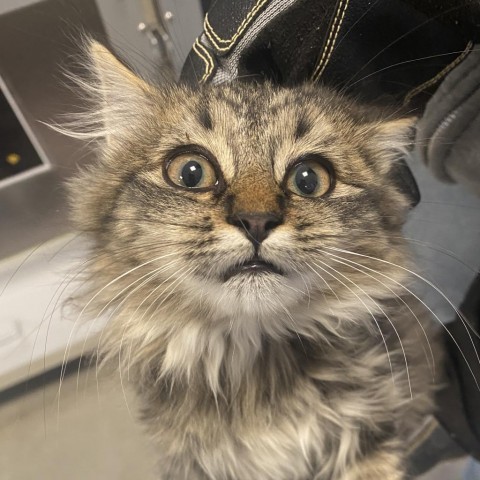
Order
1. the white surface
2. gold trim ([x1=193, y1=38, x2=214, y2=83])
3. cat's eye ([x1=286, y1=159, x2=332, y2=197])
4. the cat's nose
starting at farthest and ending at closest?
the white surface, gold trim ([x1=193, y1=38, x2=214, y2=83]), cat's eye ([x1=286, y1=159, x2=332, y2=197]), the cat's nose


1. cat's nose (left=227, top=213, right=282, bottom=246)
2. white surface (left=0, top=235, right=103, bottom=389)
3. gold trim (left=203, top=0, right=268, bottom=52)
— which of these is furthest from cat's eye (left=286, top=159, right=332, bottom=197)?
white surface (left=0, top=235, right=103, bottom=389)

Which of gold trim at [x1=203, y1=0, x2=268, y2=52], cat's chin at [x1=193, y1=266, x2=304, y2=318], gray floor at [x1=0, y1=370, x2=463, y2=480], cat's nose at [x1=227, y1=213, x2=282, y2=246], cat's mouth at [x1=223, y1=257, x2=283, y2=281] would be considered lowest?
gray floor at [x1=0, y1=370, x2=463, y2=480]

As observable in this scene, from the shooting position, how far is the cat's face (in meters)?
A: 0.65

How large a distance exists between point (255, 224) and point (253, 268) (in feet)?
0.21

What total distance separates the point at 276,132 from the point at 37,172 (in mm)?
743

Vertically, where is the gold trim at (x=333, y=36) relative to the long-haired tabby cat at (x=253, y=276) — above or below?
above

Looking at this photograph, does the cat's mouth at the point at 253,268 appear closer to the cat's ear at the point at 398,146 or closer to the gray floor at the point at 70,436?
the cat's ear at the point at 398,146

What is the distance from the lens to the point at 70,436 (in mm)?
1198

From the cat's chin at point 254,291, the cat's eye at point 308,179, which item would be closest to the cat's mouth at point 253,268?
the cat's chin at point 254,291

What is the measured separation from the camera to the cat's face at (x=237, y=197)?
65 centimetres

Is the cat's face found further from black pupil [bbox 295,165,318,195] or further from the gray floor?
the gray floor

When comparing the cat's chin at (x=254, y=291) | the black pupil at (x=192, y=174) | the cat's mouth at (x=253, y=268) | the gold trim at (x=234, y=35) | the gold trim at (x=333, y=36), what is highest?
the gold trim at (x=234, y=35)

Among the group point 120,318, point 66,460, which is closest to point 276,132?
point 120,318

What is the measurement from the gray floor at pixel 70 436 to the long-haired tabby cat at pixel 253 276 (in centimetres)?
25
